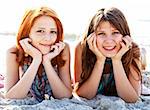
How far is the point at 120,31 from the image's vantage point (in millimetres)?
3441

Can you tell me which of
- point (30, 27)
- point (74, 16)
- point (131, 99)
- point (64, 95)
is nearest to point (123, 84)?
point (131, 99)

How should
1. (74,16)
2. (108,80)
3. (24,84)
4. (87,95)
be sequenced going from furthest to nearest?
(74,16) < (108,80) < (87,95) < (24,84)

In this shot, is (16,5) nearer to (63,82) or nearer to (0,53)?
(0,53)

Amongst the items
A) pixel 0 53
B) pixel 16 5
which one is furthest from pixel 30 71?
pixel 16 5

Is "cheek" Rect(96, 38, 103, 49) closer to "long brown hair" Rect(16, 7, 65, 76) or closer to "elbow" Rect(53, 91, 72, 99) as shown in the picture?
"long brown hair" Rect(16, 7, 65, 76)

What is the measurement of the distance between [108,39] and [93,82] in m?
0.39

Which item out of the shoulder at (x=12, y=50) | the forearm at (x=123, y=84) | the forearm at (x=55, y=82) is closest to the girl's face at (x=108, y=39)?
the forearm at (x=123, y=84)

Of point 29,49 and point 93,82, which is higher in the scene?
point 29,49

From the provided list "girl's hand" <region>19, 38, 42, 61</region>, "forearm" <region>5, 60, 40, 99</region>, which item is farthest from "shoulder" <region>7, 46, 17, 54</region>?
"forearm" <region>5, 60, 40, 99</region>

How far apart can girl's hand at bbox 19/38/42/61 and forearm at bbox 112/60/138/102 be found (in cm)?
63

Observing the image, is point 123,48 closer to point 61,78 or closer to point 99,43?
point 99,43

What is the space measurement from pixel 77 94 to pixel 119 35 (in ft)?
2.08

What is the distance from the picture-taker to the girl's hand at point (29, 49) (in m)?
3.35

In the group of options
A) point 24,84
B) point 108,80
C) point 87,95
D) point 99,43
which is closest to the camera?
point 24,84
